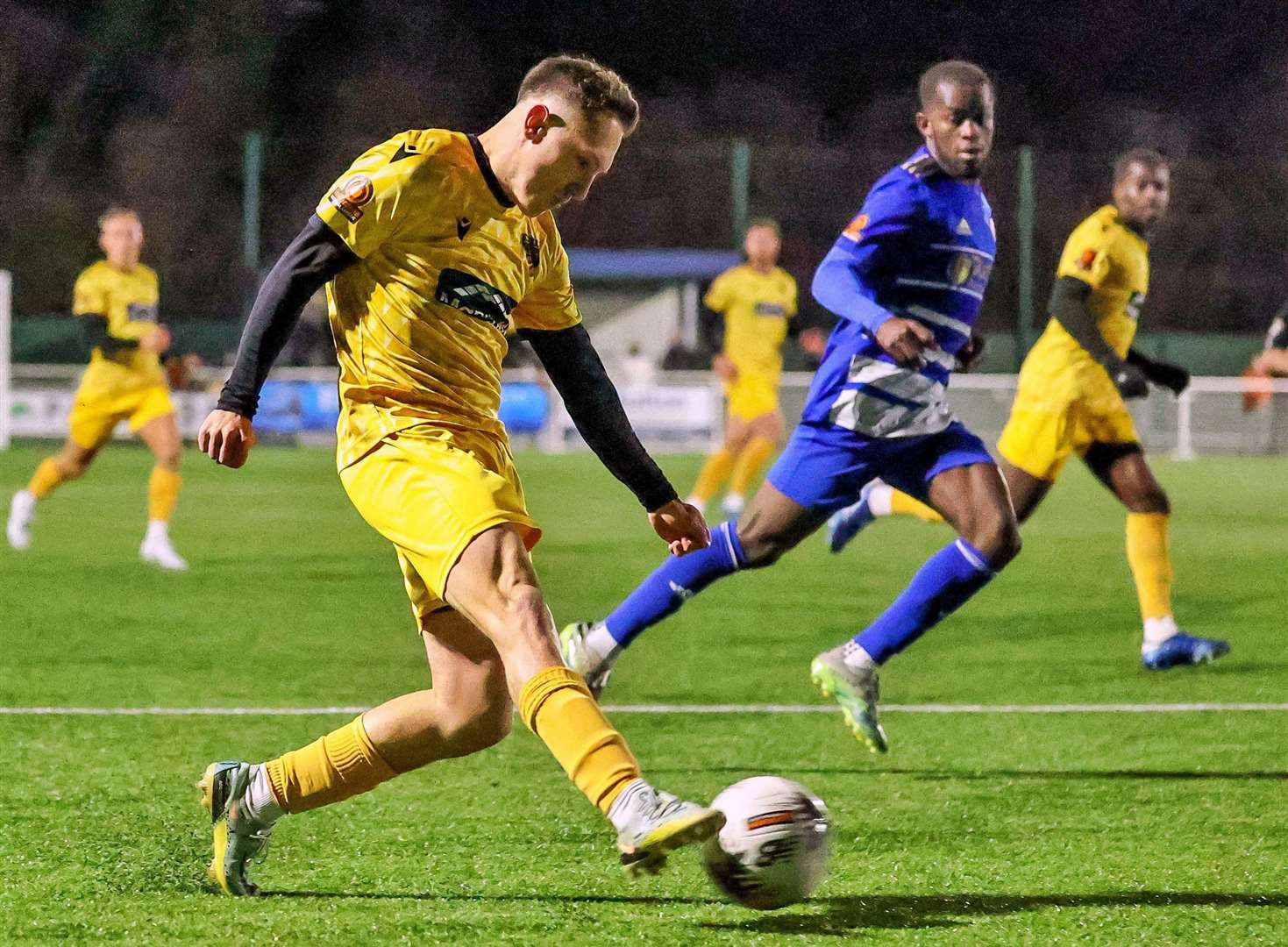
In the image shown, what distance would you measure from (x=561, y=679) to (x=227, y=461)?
0.90 metres

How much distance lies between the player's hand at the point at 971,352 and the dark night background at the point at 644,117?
27.0 m

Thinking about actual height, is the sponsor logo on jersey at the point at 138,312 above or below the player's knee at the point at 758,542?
above

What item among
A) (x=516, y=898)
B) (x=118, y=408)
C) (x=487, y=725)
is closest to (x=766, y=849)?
(x=487, y=725)

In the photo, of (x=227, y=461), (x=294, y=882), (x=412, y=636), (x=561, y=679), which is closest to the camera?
(x=561, y=679)

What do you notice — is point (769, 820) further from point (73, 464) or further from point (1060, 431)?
point (73, 464)

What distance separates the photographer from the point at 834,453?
6688 millimetres

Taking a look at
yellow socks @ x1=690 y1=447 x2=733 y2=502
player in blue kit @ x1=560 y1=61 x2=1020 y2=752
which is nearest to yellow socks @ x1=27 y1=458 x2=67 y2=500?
yellow socks @ x1=690 y1=447 x2=733 y2=502

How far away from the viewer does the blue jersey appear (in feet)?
21.7

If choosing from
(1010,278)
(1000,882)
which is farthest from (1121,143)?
(1000,882)

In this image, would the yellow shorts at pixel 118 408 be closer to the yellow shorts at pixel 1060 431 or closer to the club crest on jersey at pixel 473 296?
the yellow shorts at pixel 1060 431

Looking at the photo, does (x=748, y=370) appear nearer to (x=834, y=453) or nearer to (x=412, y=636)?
(x=412, y=636)

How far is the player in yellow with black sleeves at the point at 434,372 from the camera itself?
421 cm

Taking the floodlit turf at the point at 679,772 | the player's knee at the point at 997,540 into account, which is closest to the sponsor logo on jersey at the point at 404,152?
the floodlit turf at the point at 679,772

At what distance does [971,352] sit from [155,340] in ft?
22.1
